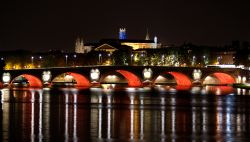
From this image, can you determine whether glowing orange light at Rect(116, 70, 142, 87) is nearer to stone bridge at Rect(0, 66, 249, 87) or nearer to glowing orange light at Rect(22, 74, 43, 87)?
stone bridge at Rect(0, 66, 249, 87)

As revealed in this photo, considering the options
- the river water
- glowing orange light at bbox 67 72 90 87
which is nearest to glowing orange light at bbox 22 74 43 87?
glowing orange light at bbox 67 72 90 87

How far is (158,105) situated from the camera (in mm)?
64375

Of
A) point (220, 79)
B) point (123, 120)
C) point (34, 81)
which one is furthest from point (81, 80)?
point (123, 120)

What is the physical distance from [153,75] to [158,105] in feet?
163

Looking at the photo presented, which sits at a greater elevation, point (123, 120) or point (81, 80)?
point (81, 80)

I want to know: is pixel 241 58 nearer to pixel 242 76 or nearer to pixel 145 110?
pixel 242 76

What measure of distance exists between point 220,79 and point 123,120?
81.4 m

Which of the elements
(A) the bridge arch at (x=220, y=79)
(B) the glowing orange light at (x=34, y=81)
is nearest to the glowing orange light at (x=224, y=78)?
(A) the bridge arch at (x=220, y=79)

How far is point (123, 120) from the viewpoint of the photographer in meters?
49.2

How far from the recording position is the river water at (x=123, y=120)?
41.2 meters

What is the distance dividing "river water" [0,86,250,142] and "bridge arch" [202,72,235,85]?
170 ft

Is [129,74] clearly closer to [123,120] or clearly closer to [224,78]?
[224,78]

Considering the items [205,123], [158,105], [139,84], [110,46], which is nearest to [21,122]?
[205,123]

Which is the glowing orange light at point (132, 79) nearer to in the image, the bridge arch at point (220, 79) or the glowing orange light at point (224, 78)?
the bridge arch at point (220, 79)
